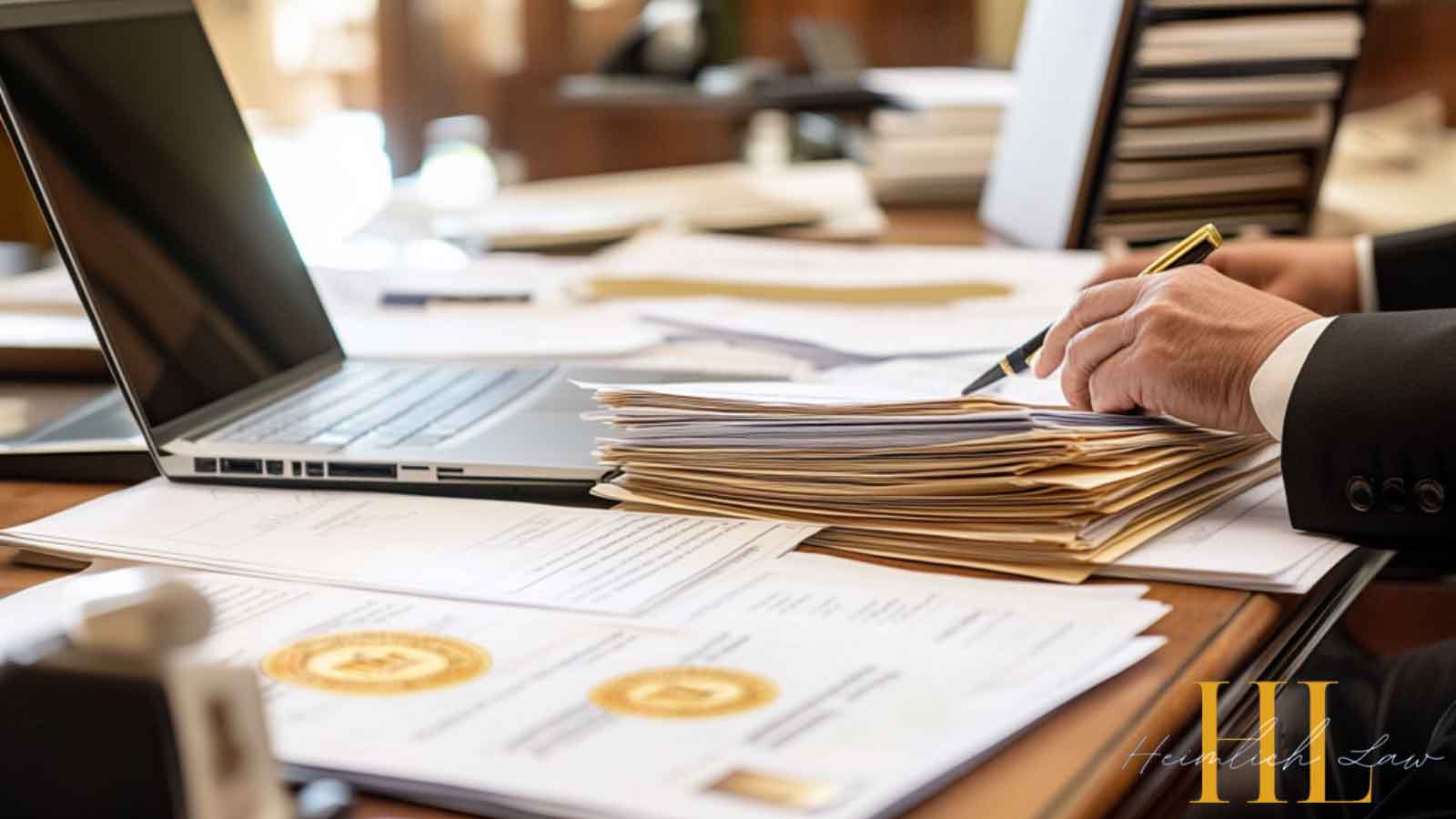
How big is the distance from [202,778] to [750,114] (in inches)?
127

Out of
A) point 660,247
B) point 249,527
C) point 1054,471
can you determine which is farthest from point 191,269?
point 660,247

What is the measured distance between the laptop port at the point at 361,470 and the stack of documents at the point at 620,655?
0.15 ft

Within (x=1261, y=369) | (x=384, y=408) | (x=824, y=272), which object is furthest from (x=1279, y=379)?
(x=824, y=272)

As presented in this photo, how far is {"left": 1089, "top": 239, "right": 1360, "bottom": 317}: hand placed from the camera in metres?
1.18

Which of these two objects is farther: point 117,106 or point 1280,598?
point 117,106

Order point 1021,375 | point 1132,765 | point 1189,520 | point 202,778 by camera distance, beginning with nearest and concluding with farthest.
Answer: point 202,778, point 1132,765, point 1189,520, point 1021,375

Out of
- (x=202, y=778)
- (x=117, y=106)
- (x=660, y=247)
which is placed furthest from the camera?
(x=660, y=247)

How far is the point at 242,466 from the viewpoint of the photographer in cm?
87

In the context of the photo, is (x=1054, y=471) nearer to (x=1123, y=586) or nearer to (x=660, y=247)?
(x=1123, y=586)

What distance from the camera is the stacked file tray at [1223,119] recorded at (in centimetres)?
170

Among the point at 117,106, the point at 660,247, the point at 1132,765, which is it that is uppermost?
the point at 117,106

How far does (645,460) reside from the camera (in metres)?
0.82

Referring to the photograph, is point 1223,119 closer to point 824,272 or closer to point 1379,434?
point 824,272

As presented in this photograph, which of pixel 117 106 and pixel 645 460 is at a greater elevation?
pixel 117 106
